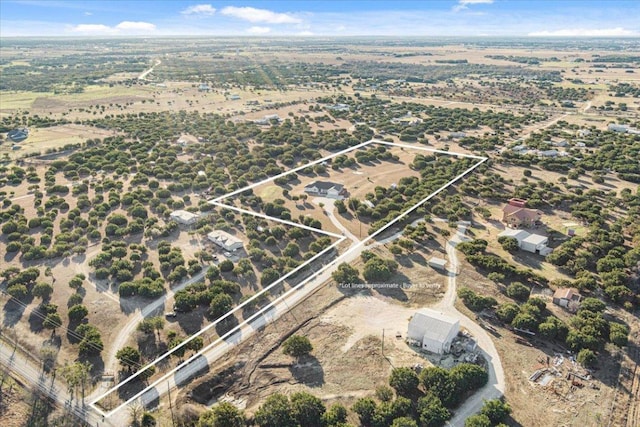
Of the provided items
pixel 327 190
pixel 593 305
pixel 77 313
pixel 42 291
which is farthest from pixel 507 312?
pixel 42 291

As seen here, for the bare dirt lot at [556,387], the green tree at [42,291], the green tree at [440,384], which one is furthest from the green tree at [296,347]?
the green tree at [42,291]

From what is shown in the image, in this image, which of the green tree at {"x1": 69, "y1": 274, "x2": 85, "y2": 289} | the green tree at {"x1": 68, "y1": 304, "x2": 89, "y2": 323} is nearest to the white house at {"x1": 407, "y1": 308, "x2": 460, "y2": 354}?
the green tree at {"x1": 68, "y1": 304, "x2": 89, "y2": 323}

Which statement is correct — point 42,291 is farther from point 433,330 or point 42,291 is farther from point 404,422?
point 433,330

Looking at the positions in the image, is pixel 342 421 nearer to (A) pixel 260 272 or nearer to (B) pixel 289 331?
Answer: (B) pixel 289 331

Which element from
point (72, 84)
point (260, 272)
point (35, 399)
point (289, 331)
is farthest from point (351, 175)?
point (72, 84)

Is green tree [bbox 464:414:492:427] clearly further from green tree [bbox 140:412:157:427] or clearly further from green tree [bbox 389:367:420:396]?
green tree [bbox 140:412:157:427]

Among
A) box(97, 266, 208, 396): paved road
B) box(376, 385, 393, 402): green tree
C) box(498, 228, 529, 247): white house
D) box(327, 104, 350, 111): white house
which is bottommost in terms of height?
box(97, 266, 208, 396): paved road
